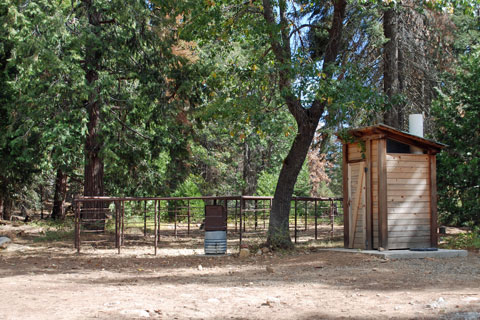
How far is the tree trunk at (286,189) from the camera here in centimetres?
1214

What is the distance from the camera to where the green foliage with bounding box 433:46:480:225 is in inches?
557

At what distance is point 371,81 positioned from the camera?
15.5 m

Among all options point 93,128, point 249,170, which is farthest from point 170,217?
point 249,170

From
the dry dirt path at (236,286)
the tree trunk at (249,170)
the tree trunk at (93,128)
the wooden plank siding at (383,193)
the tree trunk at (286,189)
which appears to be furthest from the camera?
the tree trunk at (249,170)

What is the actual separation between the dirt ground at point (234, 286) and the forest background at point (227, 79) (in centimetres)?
277

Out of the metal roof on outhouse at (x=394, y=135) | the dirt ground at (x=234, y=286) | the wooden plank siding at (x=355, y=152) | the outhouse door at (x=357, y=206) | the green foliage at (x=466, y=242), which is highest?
the metal roof on outhouse at (x=394, y=135)

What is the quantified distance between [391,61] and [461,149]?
10.2ft

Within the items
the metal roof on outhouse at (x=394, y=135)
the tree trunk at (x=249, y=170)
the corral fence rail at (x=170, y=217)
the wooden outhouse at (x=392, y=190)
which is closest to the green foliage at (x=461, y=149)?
the metal roof on outhouse at (x=394, y=135)

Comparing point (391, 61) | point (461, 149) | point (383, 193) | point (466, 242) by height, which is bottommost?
point (466, 242)

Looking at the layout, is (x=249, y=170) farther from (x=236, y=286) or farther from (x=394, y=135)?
(x=236, y=286)

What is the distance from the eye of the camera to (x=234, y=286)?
25.0 ft

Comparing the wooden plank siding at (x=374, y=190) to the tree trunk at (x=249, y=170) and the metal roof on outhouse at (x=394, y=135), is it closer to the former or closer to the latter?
the metal roof on outhouse at (x=394, y=135)

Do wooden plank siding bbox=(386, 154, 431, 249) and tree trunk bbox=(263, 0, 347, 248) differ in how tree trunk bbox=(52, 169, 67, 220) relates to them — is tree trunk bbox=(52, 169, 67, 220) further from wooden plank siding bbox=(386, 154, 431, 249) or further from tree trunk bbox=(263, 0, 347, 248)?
wooden plank siding bbox=(386, 154, 431, 249)

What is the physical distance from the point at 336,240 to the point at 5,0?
11.4 metres
